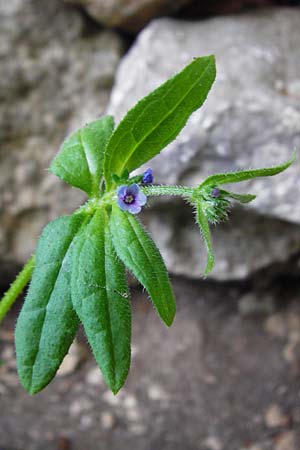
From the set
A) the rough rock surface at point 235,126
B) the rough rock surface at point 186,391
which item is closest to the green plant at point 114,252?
the rough rock surface at point 235,126

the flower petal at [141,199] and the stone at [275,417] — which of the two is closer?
the flower petal at [141,199]

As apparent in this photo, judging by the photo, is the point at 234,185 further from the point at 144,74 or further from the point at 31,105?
the point at 31,105

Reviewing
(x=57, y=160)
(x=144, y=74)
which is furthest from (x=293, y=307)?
(x=57, y=160)

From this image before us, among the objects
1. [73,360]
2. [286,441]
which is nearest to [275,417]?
[286,441]

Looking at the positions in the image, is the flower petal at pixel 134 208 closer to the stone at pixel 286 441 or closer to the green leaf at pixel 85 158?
the green leaf at pixel 85 158

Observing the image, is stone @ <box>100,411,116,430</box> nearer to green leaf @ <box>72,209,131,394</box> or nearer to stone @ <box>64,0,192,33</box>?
green leaf @ <box>72,209,131,394</box>

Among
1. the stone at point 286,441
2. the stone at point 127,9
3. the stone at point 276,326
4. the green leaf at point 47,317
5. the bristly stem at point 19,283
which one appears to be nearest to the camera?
the green leaf at point 47,317
